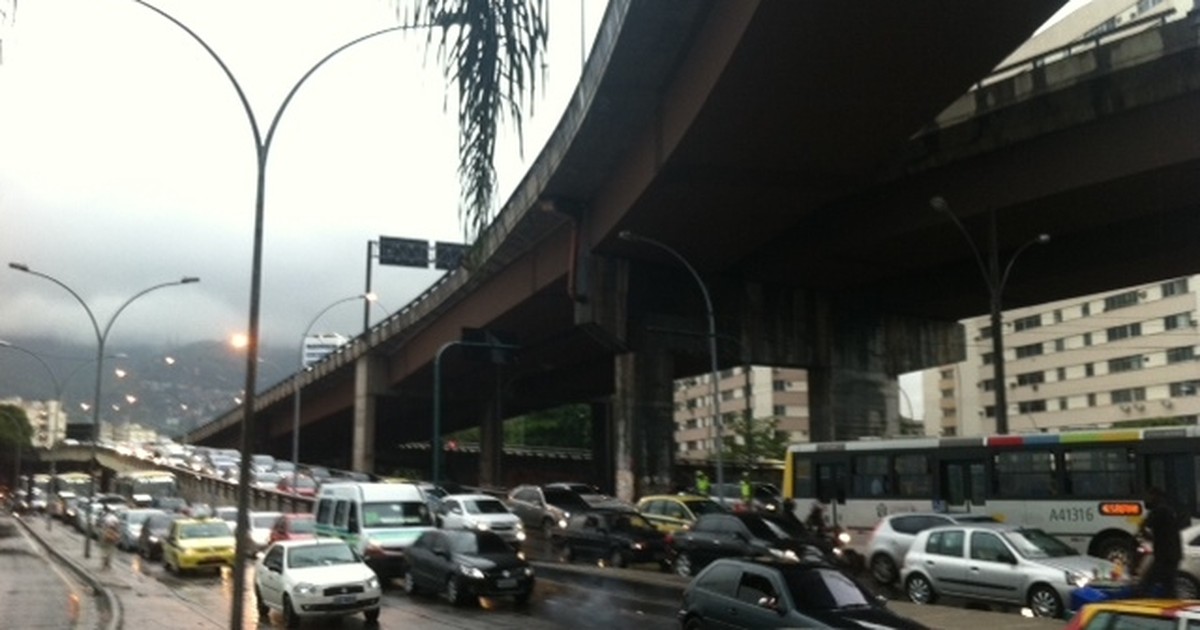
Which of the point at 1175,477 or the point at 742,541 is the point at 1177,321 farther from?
the point at 742,541

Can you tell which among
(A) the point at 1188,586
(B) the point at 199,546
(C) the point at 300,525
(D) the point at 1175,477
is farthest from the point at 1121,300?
(B) the point at 199,546

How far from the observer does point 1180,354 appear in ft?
274

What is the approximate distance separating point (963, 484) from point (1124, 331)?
6852cm

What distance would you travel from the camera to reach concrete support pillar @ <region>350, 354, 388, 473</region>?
69.4m

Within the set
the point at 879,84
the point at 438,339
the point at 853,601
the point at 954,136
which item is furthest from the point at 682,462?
the point at 853,601

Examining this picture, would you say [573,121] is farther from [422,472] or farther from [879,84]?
[422,472]

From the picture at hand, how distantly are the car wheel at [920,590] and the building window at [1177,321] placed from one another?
72379mm

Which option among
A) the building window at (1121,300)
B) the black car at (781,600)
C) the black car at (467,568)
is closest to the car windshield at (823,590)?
the black car at (781,600)

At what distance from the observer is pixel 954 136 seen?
1326 inches

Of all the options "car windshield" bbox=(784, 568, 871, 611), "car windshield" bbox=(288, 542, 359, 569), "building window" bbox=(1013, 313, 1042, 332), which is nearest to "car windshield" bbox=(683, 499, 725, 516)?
"car windshield" bbox=(288, 542, 359, 569)

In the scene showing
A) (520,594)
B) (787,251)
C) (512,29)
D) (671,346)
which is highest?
(787,251)

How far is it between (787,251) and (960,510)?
15.3m

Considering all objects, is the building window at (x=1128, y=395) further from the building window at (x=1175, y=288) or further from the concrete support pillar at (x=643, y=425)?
the concrete support pillar at (x=643, y=425)

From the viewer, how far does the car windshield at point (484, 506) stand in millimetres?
36719
